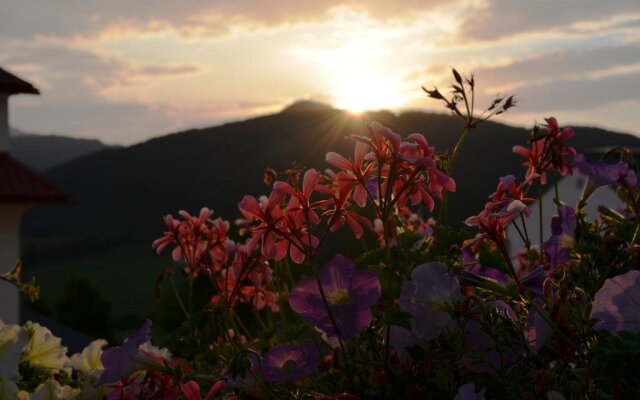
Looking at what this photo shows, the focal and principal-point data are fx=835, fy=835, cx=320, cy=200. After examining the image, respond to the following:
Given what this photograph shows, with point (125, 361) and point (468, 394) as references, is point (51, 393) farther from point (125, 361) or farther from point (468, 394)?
point (468, 394)

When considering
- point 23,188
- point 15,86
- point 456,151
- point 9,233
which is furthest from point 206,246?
point 9,233

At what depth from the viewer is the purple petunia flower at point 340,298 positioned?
1975 millimetres

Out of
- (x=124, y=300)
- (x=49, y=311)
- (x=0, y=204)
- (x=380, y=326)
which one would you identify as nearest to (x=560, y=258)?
(x=380, y=326)

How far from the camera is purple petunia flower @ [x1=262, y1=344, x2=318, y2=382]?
2078 millimetres

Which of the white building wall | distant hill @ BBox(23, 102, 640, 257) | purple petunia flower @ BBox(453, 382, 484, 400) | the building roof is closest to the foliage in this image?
purple petunia flower @ BBox(453, 382, 484, 400)

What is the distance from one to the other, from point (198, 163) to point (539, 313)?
107997 mm

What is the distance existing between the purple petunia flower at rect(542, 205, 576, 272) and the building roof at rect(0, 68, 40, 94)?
22157 millimetres

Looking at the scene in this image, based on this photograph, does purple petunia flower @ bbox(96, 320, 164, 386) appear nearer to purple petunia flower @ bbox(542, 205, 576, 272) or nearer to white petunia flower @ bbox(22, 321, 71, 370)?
white petunia flower @ bbox(22, 321, 71, 370)

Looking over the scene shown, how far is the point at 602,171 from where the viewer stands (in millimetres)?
2803

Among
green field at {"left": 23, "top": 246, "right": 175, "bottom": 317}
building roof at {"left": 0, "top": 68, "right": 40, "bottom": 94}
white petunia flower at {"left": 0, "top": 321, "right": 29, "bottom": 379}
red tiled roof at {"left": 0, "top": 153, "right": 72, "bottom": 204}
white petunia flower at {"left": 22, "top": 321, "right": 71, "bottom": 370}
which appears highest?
building roof at {"left": 0, "top": 68, "right": 40, "bottom": 94}

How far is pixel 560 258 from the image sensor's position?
241 cm

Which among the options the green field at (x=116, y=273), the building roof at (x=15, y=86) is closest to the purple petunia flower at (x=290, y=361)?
the building roof at (x=15, y=86)

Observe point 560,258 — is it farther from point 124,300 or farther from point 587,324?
point 124,300

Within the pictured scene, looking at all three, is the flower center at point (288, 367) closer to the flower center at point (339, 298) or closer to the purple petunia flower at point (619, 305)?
the flower center at point (339, 298)
